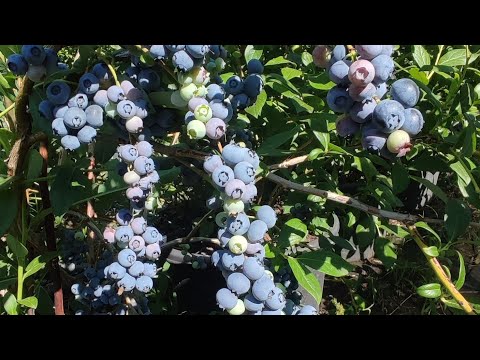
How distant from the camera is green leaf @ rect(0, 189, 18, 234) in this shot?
992 millimetres

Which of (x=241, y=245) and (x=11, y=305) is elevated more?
(x=241, y=245)

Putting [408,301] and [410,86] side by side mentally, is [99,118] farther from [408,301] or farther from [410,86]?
[408,301]

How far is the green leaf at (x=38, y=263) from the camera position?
1025mm

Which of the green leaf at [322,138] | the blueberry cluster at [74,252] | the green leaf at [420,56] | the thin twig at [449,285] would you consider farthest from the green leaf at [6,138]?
the green leaf at [420,56]

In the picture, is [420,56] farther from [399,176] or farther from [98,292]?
[98,292]

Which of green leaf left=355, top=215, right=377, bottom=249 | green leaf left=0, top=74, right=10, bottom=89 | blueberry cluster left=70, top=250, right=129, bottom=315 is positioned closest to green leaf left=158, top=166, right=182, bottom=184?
blueberry cluster left=70, top=250, right=129, bottom=315

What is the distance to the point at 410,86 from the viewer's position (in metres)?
0.68

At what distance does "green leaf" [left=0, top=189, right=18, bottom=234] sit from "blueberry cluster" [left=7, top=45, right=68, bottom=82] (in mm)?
282

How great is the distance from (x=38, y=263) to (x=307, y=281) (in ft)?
1.81

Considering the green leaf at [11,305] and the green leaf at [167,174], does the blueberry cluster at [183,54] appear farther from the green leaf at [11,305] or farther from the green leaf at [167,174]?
the green leaf at [11,305]

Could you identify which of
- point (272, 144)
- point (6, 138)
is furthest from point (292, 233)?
point (6, 138)

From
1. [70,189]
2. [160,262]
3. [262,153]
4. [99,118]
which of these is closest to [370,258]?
[160,262]

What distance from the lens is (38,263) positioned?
104 centimetres

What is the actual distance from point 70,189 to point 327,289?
1778mm
